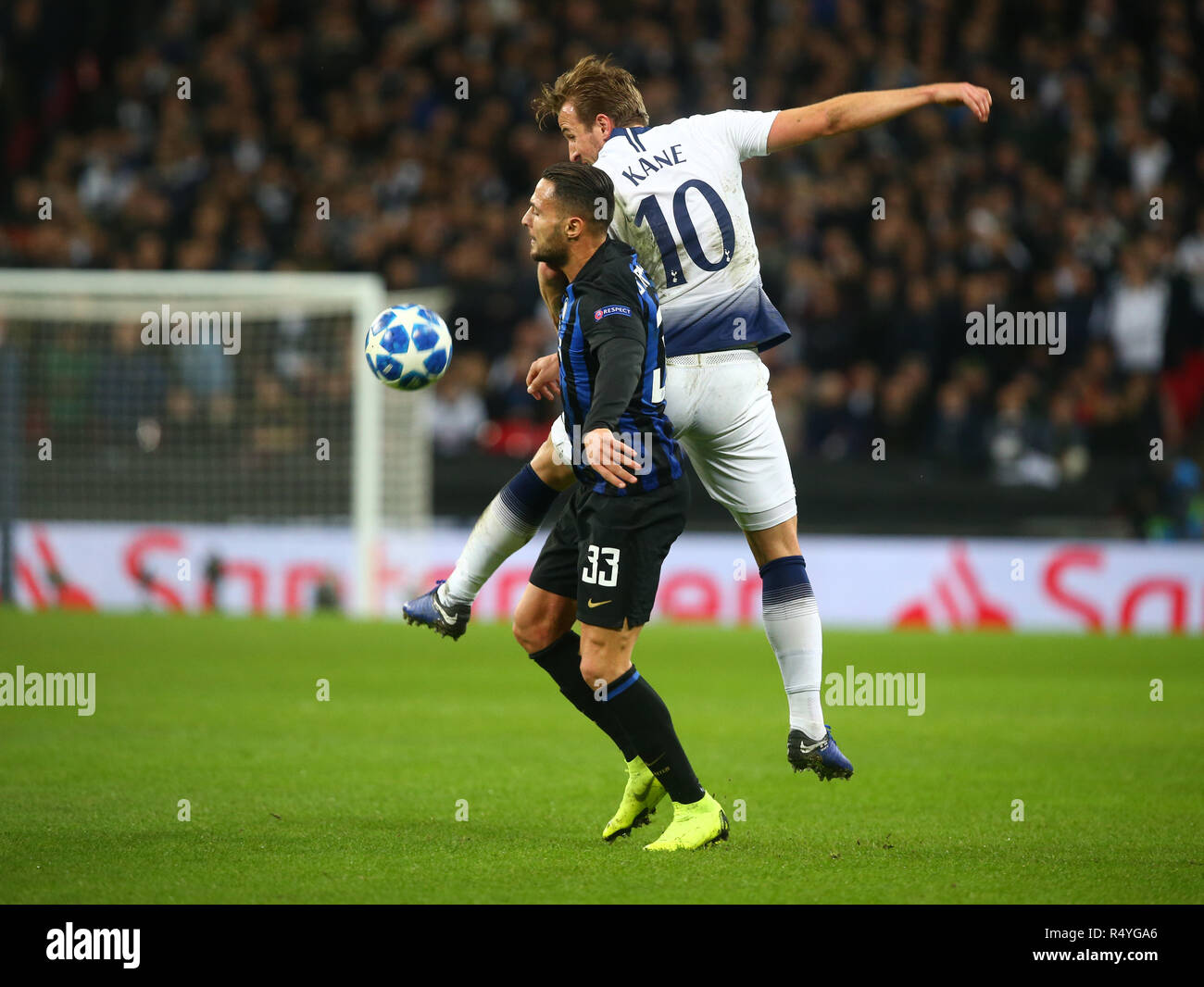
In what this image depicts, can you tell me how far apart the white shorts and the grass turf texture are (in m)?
1.23

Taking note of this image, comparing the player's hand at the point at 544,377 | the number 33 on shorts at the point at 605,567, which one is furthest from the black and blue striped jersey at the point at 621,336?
the player's hand at the point at 544,377

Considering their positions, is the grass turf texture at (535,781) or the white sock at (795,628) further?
the white sock at (795,628)

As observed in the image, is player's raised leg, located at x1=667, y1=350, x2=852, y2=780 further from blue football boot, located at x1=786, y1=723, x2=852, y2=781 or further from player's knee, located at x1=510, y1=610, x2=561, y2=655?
player's knee, located at x1=510, y1=610, x2=561, y2=655

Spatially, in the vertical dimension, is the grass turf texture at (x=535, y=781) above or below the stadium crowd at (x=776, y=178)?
below

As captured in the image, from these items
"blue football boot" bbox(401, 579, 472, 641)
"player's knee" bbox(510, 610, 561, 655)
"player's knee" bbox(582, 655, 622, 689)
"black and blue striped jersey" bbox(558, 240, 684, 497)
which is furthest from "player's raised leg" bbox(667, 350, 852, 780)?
"blue football boot" bbox(401, 579, 472, 641)

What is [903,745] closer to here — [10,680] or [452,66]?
[10,680]

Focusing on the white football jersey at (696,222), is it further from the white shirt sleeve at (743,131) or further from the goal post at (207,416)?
the goal post at (207,416)

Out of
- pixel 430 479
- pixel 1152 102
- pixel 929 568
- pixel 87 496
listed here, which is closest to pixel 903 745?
pixel 929 568

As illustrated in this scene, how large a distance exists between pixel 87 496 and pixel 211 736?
859cm

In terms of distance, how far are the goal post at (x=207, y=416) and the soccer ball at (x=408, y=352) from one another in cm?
924

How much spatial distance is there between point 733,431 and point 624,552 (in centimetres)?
76

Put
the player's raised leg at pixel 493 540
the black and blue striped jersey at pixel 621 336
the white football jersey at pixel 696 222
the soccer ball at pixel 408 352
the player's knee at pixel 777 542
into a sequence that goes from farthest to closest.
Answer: the soccer ball at pixel 408 352 → the player's raised leg at pixel 493 540 → the player's knee at pixel 777 542 → the white football jersey at pixel 696 222 → the black and blue striped jersey at pixel 621 336

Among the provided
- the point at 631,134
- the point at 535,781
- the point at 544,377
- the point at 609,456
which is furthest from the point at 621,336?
the point at 535,781

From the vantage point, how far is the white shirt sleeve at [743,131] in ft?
19.0
